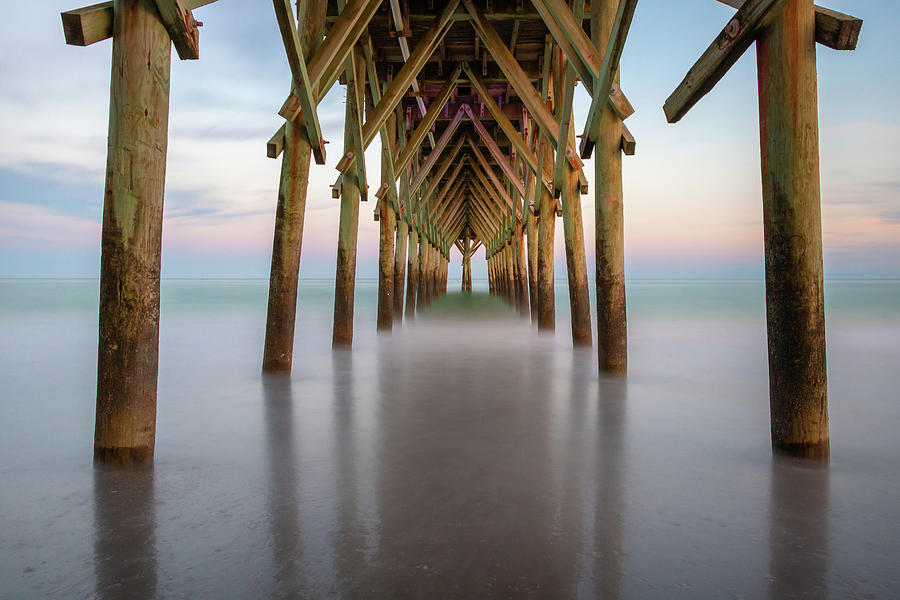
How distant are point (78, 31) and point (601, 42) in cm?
341

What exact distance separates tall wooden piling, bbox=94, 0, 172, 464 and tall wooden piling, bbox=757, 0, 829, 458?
240 cm

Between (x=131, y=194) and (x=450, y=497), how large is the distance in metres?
1.63

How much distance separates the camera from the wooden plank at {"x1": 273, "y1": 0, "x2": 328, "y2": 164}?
330 cm

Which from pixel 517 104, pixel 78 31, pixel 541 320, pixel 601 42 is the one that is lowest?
pixel 541 320

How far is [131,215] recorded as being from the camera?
6.94 feet

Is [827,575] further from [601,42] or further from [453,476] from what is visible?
[601,42]

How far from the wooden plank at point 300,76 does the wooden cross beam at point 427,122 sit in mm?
3107

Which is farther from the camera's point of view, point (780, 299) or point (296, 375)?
point (296, 375)

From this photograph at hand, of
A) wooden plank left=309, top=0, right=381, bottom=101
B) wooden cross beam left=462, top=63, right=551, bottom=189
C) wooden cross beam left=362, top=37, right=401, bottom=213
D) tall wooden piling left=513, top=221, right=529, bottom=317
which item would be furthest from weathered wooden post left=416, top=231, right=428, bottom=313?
wooden plank left=309, top=0, right=381, bottom=101

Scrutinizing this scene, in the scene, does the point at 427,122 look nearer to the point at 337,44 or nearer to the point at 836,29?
the point at 337,44

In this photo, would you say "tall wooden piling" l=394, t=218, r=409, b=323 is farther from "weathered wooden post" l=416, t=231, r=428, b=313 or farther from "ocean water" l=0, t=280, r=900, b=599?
"ocean water" l=0, t=280, r=900, b=599

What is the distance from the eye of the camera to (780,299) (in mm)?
2264

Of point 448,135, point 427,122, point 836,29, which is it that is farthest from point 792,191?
point 448,135

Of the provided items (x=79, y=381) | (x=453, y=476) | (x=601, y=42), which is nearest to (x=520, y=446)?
(x=453, y=476)
